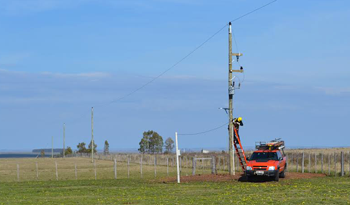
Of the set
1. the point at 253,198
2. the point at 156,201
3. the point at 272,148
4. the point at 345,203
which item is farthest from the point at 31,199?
the point at 272,148

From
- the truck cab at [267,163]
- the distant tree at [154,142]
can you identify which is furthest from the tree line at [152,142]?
the truck cab at [267,163]

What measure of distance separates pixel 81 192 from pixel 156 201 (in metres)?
7.07

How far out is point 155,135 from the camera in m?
144

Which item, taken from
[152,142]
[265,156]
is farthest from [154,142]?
[265,156]

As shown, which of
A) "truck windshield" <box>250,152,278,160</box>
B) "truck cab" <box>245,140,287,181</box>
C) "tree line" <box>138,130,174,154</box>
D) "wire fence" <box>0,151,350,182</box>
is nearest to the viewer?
"truck cab" <box>245,140,287,181</box>

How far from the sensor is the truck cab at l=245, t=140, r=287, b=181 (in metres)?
32.0

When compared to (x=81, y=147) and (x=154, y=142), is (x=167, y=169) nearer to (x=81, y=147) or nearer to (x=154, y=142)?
(x=154, y=142)

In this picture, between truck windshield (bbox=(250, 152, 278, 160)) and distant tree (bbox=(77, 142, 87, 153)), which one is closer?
truck windshield (bbox=(250, 152, 278, 160))

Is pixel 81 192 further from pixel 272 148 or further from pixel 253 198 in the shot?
pixel 272 148

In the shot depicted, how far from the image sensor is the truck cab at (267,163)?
3197 cm

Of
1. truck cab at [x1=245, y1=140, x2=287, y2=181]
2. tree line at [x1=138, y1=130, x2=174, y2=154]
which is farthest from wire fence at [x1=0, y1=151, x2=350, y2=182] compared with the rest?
tree line at [x1=138, y1=130, x2=174, y2=154]

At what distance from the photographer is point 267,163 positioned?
106ft

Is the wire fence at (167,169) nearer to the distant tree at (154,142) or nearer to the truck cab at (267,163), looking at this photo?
the truck cab at (267,163)

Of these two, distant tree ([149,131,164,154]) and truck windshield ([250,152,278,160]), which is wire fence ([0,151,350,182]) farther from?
distant tree ([149,131,164,154])
